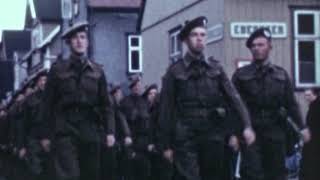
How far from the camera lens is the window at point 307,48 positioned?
26.5 m

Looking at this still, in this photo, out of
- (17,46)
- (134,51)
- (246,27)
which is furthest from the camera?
(17,46)

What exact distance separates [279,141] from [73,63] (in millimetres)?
2575

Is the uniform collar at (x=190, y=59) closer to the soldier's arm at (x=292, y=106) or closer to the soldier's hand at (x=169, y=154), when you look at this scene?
the soldier's hand at (x=169, y=154)

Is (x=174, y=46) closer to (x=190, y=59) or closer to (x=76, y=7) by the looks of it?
(x=190, y=59)

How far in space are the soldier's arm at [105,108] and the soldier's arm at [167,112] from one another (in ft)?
3.37

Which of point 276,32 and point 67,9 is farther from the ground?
point 67,9

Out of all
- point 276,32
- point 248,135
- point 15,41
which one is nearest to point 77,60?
point 248,135

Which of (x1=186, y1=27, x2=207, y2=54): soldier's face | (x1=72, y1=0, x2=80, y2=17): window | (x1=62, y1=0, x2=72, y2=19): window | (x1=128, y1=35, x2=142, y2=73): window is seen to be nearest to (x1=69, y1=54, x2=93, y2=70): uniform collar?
(x1=186, y1=27, x2=207, y2=54): soldier's face

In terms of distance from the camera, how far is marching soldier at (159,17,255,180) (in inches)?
460

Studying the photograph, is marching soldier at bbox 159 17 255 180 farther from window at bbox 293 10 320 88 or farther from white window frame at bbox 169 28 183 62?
white window frame at bbox 169 28 183 62

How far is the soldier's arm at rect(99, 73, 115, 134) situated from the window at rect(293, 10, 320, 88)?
46.6 feet

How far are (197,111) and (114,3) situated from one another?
3929 centimetres

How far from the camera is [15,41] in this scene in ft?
323

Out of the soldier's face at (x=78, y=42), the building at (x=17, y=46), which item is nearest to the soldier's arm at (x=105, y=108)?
the soldier's face at (x=78, y=42)
